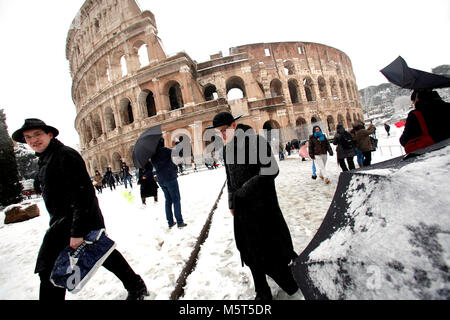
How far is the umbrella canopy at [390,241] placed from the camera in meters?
0.46

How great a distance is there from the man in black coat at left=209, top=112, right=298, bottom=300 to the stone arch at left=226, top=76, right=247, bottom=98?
19981mm

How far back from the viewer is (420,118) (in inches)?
86.3

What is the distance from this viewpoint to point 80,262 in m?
1.49

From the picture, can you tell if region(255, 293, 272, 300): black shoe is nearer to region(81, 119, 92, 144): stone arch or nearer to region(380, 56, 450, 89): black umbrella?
region(380, 56, 450, 89): black umbrella

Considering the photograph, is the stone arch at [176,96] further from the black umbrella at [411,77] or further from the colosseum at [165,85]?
the black umbrella at [411,77]

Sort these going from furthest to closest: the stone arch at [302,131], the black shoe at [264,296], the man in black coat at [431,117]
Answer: the stone arch at [302,131] < the man in black coat at [431,117] < the black shoe at [264,296]

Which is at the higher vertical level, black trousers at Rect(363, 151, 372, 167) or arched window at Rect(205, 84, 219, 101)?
arched window at Rect(205, 84, 219, 101)

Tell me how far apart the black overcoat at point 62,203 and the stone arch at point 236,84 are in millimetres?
20202

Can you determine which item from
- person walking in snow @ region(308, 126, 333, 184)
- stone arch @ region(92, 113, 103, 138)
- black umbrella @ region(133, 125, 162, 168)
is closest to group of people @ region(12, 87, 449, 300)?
black umbrella @ region(133, 125, 162, 168)

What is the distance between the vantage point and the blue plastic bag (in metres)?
1.44

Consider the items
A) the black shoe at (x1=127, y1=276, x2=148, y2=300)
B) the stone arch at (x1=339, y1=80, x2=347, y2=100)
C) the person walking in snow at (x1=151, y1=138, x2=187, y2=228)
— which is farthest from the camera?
the stone arch at (x1=339, y1=80, x2=347, y2=100)

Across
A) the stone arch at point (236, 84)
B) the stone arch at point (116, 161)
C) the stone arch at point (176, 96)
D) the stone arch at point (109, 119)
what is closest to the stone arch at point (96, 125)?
the stone arch at point (109, 119)
